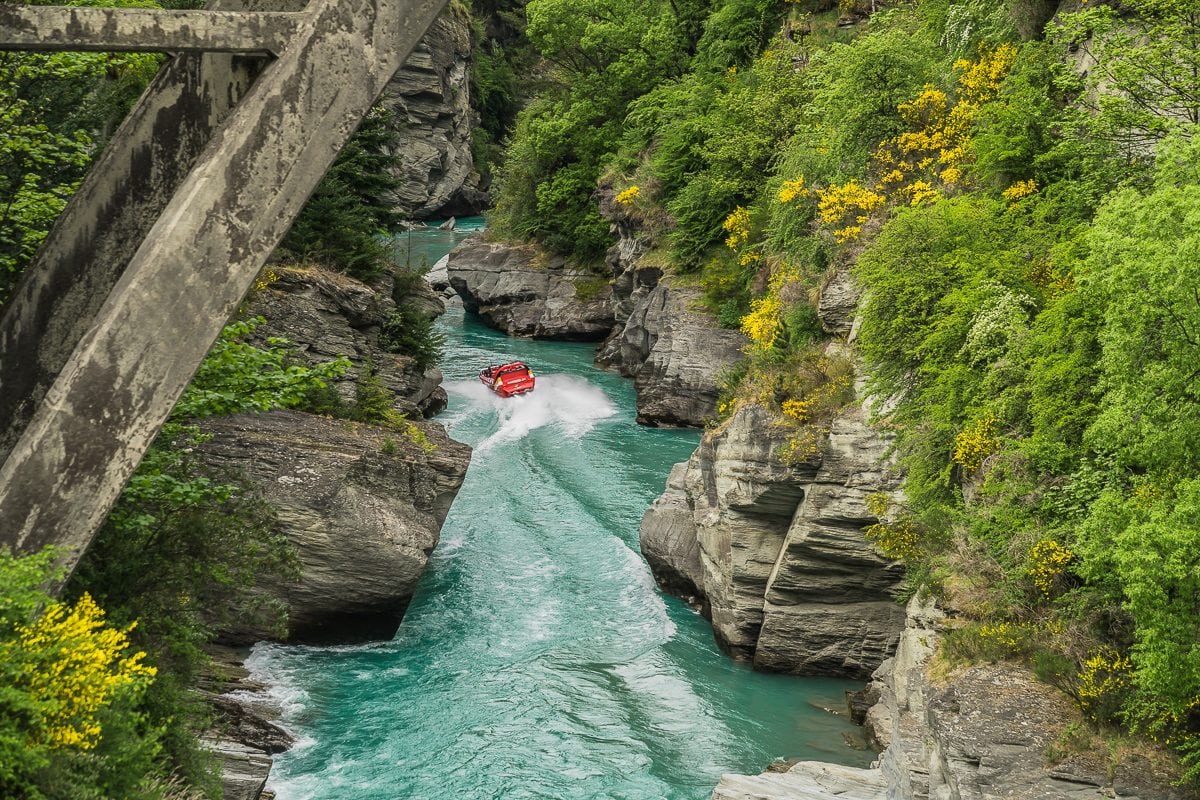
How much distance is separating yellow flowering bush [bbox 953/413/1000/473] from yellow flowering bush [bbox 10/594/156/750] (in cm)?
1050

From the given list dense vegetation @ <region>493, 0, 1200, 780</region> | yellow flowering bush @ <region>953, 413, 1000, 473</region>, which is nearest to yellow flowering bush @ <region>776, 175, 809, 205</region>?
dense vegetation @ <region>493, 0, 1200, 780</region>

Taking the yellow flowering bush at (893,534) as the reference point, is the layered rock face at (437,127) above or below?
above

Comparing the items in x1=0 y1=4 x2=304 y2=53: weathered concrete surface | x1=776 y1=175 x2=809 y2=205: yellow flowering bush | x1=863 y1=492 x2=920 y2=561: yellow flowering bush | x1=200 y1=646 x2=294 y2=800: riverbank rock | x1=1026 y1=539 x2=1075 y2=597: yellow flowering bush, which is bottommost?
x1=200 y1=646 x2=294 y2=800: riverbank rock

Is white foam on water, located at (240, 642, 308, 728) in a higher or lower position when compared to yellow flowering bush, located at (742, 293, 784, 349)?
lower

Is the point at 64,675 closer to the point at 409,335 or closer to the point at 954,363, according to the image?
the point at 954,363

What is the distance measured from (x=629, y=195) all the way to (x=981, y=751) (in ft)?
107

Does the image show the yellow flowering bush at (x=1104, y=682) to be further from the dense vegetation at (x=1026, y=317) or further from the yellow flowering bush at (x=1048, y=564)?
the yellow flowering bush at (x=1048, y=564)

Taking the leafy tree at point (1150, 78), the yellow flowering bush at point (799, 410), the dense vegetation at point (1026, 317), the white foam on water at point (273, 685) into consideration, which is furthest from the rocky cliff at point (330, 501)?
the leafy tree at point (1150, 78)

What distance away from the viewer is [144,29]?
14.5ft

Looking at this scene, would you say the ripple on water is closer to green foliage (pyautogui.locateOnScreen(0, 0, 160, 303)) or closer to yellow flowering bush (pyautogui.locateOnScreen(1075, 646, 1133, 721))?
yellow flowering bush (pyautogui.locateOnScreen(1075, 646, 1133, 721))

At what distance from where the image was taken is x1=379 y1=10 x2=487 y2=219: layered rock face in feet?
229

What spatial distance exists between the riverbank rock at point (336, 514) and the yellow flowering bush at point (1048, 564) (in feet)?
36.4

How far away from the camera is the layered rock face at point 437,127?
69938 millimetres

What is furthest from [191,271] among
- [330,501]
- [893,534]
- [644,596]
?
[644,596]
